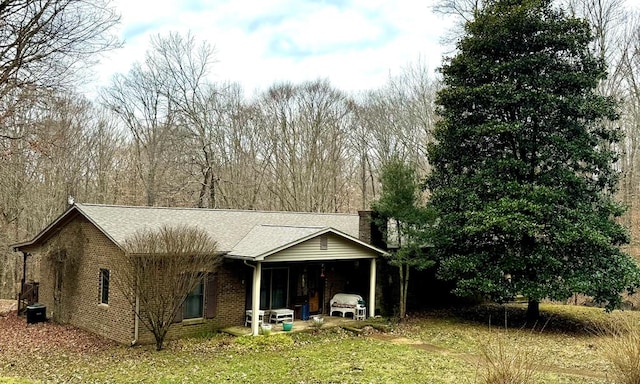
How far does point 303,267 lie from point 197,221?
159 inches

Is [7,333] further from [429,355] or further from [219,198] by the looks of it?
[219,198]

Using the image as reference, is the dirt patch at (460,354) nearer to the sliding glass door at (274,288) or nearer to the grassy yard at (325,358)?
the grassy yard at (325,358)

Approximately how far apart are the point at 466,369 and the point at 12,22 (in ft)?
35.4

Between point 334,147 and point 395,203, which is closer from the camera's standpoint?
point 395,203

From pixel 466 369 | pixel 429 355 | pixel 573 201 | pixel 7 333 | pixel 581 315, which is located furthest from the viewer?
pixel 581 315

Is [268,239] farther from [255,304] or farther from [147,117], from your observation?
[147,117]

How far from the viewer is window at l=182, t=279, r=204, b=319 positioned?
14898 millimetres

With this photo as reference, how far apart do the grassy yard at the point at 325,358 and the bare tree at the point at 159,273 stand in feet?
3.29

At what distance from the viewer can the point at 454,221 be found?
17781mm

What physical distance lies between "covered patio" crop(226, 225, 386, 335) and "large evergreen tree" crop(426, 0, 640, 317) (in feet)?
10.2

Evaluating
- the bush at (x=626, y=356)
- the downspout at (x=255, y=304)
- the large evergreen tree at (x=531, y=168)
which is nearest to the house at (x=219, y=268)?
the downspout at (x=255, y=304)

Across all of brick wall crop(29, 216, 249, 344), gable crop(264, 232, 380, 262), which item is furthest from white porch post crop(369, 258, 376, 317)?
brick wall crop(29, 216, 249, 344)

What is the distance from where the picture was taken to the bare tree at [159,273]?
13055 millimetres

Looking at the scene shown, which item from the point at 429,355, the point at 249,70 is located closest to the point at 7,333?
the point at 429,355
